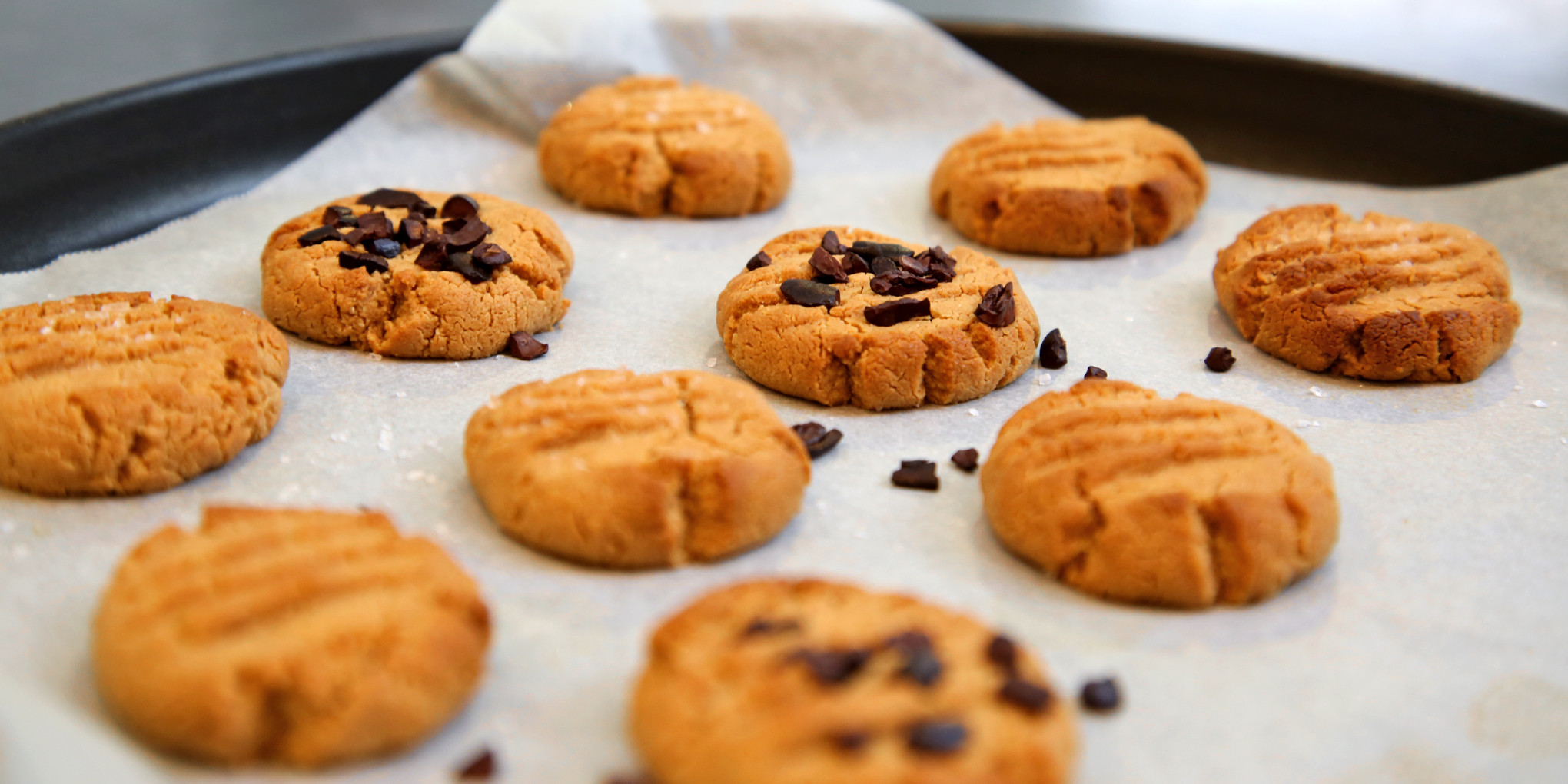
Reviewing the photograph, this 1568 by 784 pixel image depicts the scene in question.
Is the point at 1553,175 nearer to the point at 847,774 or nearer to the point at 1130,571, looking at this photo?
the point at 1130,571

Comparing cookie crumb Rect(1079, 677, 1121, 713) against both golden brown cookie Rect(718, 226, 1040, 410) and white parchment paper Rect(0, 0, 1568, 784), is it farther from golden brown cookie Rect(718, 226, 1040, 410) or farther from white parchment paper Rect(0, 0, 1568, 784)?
golden brown cookie Rect(718, 226, 1040, 410)

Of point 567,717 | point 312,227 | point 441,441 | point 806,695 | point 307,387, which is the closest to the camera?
point 806,695

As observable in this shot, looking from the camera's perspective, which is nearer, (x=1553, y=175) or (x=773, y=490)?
(x=773, y=490)

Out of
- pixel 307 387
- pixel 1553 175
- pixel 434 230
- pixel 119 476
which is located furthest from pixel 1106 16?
pixel 119 476

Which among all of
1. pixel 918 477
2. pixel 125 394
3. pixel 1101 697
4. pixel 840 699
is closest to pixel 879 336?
pixel 918 477

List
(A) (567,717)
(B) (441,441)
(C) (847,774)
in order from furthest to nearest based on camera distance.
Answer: (B) (441,441)
(A) (567,717)
(C) (847,774)

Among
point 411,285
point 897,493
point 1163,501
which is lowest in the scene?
point 897,493

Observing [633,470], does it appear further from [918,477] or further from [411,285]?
[411,285]

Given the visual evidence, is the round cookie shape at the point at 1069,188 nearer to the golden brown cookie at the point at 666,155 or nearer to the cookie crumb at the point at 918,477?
the golden brown cookie at the point at 666,155
